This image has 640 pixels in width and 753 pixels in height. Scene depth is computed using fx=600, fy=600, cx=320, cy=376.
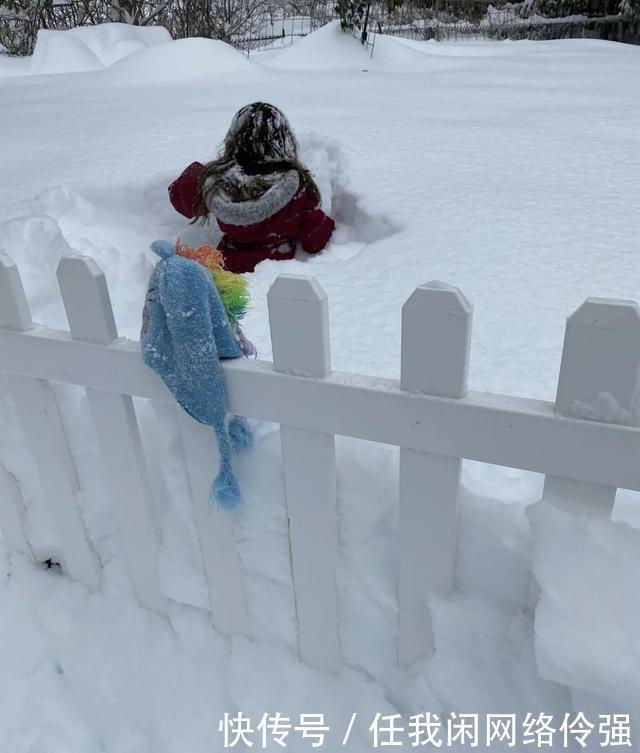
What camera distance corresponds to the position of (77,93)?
550 cm

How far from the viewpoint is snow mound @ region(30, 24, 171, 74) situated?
7801mm

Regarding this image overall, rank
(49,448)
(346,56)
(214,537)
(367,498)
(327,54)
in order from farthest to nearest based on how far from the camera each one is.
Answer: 1. (327,54)
2. (346,56)
3. (49,448)
4. (214,537)
5. (367,498)

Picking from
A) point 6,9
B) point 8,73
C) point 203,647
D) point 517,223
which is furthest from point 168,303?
point 6,9

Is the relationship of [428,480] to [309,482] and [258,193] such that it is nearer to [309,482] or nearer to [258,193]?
[309,482]

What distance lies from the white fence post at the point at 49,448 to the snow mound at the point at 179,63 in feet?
17.9

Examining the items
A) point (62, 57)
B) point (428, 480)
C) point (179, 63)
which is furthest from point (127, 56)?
point (428, 480)

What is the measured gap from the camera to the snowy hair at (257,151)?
238cm

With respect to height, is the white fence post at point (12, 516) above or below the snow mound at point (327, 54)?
below

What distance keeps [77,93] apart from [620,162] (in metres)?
4.83

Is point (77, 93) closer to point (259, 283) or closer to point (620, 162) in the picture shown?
point (259, 283)

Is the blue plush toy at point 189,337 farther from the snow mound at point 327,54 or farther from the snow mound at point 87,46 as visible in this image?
the snow mound at point 87,46

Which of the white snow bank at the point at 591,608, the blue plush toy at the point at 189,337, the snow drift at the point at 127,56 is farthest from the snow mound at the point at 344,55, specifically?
the white snow bank at the point at 591,608

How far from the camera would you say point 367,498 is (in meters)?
1.17

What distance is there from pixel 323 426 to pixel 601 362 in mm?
457
